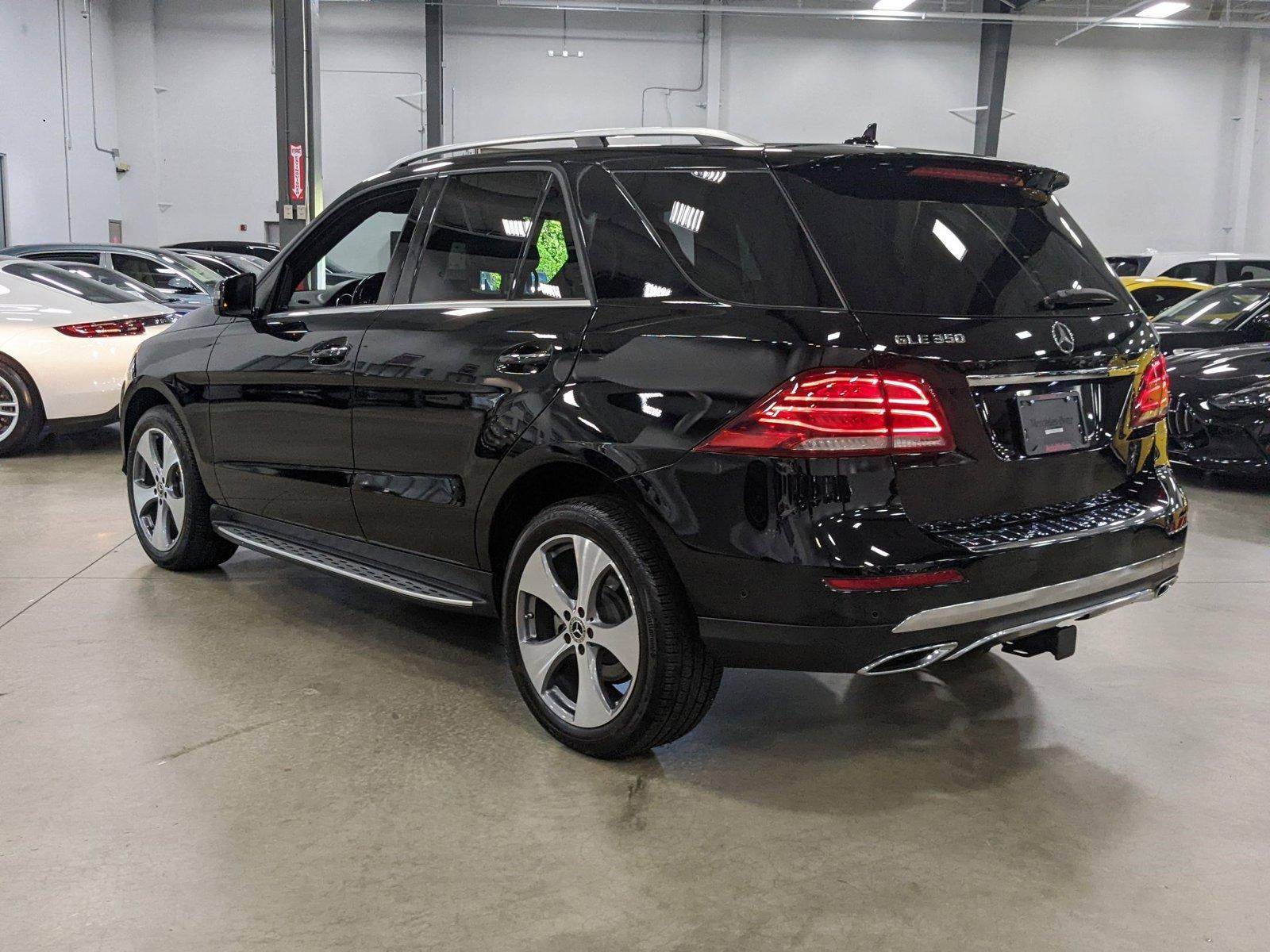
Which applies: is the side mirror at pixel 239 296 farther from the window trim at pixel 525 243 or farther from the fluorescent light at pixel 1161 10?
the fluorescent light at pixel 1161 10

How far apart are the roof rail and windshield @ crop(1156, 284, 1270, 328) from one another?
645 centimetres

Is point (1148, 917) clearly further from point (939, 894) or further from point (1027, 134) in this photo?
point (1027, 134)

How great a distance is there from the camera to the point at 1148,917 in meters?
2.21

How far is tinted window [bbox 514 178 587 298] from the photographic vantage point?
2932mm

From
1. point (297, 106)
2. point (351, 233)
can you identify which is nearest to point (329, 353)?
point (351, 233)

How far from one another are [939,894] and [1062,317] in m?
1.39

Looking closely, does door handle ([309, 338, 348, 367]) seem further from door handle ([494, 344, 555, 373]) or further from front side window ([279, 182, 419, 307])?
door handle ([494, 344, 555, 373])

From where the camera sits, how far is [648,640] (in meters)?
2.62

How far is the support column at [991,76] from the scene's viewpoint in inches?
816

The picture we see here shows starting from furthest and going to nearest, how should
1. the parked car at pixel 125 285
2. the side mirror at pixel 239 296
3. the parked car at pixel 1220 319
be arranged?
the parked car at pixel 125 285 < the parked car at pixel 1220 319 < the side mirror at pixel 239 296

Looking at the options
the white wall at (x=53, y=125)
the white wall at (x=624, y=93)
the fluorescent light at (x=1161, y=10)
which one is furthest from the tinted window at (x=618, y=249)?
the fluorescent light at (x=1161, y=10)

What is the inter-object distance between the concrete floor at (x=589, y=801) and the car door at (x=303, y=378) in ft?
1.63

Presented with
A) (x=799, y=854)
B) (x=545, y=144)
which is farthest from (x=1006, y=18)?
(x=799, y=854)

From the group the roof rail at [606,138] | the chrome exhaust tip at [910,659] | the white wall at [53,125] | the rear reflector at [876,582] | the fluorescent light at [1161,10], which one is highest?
the fluorescent light at [1161,10]
